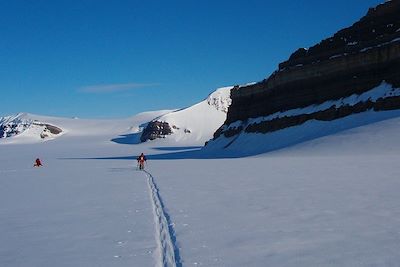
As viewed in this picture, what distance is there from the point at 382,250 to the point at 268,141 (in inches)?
1786

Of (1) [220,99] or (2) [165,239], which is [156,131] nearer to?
(1) [220,99]

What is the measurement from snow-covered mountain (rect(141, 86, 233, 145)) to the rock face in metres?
56.0

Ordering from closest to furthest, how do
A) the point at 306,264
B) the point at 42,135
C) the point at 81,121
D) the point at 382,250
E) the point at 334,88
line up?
the point at 306,264 < the point at 382,250 < the point at 334,88 < the point at 42,135 < the point at 81,121

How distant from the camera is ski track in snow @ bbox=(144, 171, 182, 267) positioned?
7.20 meters

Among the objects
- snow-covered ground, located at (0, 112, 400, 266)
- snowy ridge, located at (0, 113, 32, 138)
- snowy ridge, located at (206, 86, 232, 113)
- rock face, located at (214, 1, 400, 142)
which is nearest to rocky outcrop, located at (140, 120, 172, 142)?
snowy ridge, located at (206, 86, 232, 113)

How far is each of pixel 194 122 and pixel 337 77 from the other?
89.4m

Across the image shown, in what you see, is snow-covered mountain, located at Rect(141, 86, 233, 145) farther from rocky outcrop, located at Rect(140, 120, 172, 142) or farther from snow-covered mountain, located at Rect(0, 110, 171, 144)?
snow-covered mountain, located at Rect(0, 110, 171, 144)

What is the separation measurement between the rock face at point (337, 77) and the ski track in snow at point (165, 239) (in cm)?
3529

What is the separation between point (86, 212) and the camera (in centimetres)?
1228

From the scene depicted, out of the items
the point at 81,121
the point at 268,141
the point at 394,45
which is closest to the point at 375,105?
the point at 394,45

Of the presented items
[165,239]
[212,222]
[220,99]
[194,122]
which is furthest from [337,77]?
[220,99]

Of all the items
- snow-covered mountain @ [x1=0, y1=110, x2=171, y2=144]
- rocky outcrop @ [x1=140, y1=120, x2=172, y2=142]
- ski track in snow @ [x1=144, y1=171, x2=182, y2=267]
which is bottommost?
ski track in snow @ [x1=144, y1=171, x2=182, y2=267]

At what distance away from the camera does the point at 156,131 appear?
126875mm

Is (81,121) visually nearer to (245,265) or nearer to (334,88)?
(334,88)
